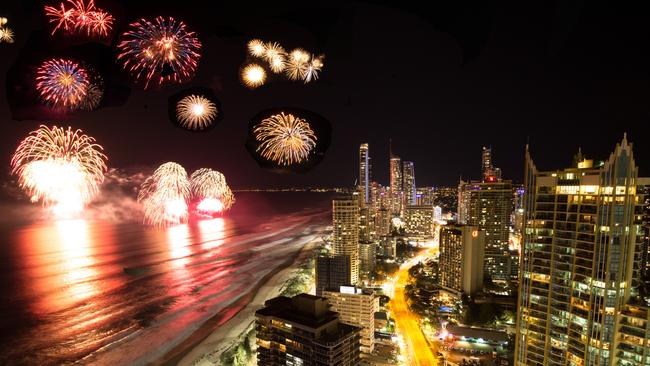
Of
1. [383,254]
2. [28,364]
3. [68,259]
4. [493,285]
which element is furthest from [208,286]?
[493,285]

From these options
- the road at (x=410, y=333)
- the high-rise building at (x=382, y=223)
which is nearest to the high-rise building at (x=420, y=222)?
the high-rise building at (x=382, y=223)

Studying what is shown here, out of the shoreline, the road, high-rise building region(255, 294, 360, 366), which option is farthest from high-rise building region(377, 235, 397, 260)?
high-rise building region(255, 294, 360, 366)

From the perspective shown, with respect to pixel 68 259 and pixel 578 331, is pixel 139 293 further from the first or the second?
pixel 578 331

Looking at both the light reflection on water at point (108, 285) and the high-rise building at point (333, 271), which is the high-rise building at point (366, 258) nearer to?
the high-rise building at point (333, 271)

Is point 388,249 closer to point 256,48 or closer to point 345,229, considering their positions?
point 345,229

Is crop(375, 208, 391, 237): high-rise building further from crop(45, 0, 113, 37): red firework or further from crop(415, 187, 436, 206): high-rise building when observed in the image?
crop(45, 0, 113, 37): red firework

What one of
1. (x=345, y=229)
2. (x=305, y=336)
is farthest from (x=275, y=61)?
(x=345, y=229)
